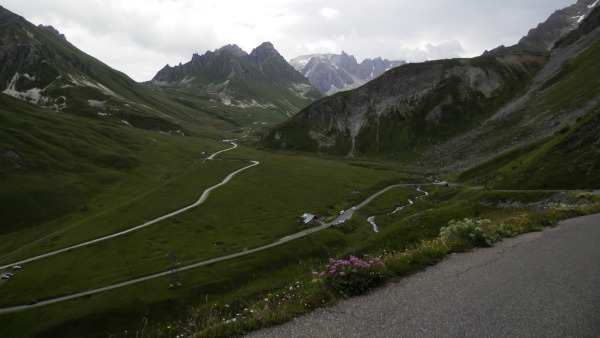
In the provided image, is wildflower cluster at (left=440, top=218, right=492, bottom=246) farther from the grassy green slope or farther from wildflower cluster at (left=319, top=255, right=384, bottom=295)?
the grassy green slope

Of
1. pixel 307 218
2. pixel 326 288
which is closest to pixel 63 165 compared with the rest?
pixel 307 218

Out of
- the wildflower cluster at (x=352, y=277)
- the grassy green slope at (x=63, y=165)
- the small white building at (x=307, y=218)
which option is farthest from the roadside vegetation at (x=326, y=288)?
the grassy green slope at (x=63, y=165)

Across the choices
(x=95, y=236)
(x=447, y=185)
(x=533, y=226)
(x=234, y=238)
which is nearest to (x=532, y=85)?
(x=447, y=185)

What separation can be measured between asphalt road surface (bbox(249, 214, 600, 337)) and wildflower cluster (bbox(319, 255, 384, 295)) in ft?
1.51

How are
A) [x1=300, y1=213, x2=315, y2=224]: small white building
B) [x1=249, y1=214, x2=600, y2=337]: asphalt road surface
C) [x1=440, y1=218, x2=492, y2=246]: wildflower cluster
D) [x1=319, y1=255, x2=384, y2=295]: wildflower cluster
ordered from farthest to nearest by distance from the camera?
[x1=300, y1=213, x2=315, y2=224]: small white building, [x1=440, y1=218, x2=492, y2=246]: wildflower cluster, [x1=319, y1=255, x2=384, y2=295]: wildflower cluster, [x1=249, y1=214, x2=600, y2=337]: asphalt road surface

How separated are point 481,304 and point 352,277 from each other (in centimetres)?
430

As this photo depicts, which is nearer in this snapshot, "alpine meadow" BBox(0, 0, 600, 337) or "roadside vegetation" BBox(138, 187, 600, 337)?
"roadside vegetation" BBox(138, 187, 600, 337)

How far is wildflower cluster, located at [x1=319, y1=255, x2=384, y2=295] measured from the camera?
39.8 feet

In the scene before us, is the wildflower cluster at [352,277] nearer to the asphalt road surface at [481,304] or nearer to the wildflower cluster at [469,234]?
the asphalt road surface at [481,304]

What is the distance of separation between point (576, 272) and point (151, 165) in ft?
582

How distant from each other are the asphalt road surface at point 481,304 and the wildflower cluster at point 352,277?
1.51ft

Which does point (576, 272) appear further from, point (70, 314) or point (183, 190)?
point (183, 190)

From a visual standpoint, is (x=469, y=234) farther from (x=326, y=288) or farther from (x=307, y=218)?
(x=307, y=218)

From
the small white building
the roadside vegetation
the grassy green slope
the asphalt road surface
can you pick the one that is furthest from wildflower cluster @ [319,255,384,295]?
the grassy green slope
